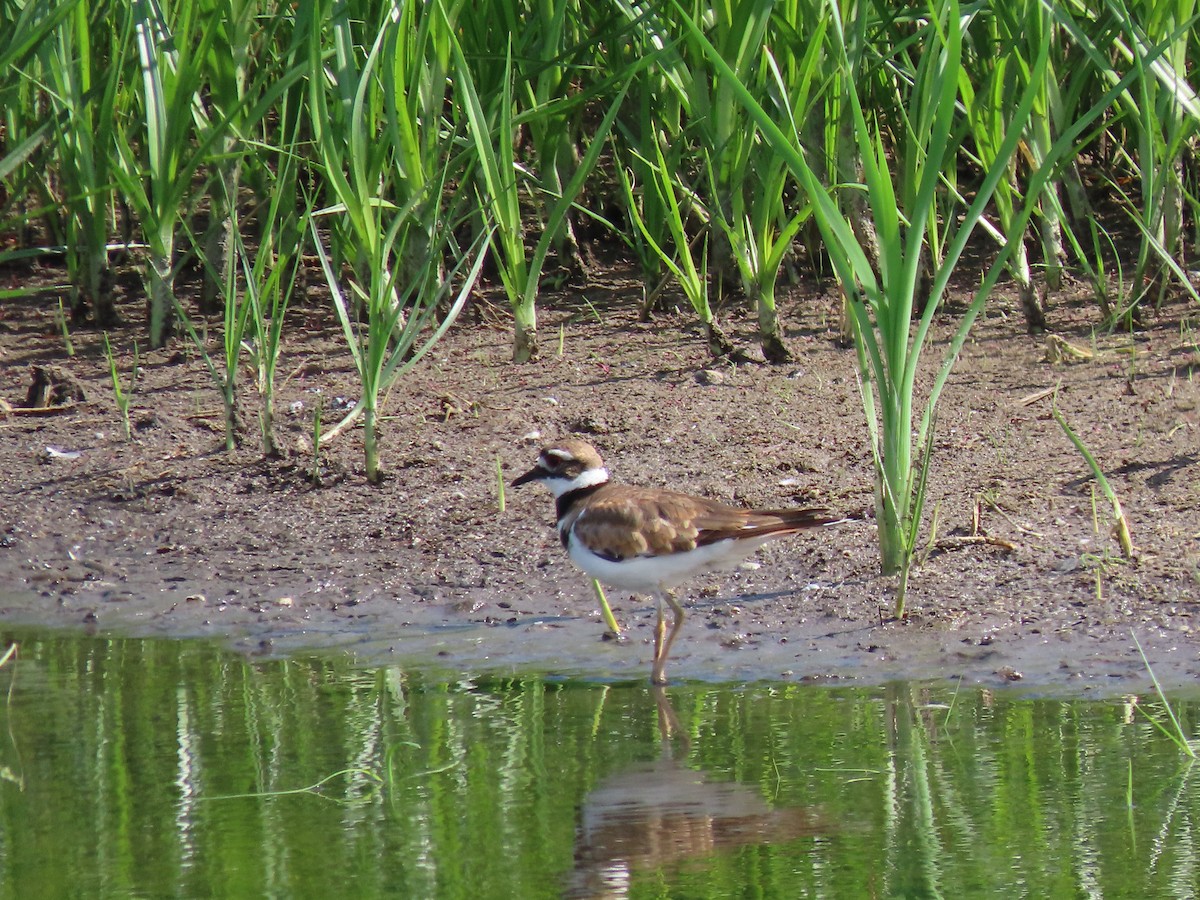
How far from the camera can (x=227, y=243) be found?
7.90 meters

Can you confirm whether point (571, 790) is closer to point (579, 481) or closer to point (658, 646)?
point (658, 646)

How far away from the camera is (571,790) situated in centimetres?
407

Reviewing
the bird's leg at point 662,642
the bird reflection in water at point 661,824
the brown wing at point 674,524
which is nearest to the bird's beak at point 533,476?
the brown wing at point 674,524

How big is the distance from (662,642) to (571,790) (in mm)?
1244

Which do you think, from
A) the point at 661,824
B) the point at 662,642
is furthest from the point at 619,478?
the point at 661,824

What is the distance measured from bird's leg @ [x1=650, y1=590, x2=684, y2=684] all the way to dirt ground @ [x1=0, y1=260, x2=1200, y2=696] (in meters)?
0.06

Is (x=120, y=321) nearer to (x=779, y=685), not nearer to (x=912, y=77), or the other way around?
(x=912, y=77)

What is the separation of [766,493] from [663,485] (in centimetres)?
41

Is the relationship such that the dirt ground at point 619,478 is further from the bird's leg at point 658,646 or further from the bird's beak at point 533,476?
the bird's beak at point 533,476

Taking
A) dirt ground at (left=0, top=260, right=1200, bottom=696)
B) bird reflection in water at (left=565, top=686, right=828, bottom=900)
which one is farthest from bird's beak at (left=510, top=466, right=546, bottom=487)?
bird reflection in water at (left=565, top=686, right=828, bottom=900)

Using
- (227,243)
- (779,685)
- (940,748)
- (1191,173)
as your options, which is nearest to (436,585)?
(779,685)

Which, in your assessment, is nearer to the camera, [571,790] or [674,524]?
[571,790]

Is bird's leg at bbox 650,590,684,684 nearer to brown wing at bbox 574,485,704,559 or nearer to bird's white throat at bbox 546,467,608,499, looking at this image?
brown wing at bbox 574,485,704,559

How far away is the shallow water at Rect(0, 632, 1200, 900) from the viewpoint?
348 centimetres
